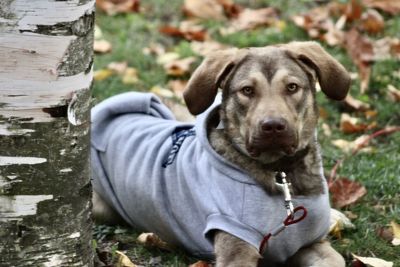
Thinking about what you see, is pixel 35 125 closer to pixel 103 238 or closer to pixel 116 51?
pixel 103 238

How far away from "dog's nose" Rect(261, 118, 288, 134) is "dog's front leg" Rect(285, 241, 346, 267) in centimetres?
77

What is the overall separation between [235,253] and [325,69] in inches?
41.2

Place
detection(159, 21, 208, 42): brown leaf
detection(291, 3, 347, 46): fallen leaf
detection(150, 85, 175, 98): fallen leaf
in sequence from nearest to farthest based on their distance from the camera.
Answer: detection(150, 85, 175, 98): fallen leaf → detection(291, 3, 347, 46): fallen leaf → detection(159, 21, 208, 42): brown leaf

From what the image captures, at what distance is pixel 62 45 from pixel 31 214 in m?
0.71

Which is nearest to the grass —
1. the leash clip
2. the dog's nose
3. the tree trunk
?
the leash clip

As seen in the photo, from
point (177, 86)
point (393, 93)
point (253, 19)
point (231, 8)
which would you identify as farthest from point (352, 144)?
point (231, 8)

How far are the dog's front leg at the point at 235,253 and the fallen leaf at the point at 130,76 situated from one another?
335 cm

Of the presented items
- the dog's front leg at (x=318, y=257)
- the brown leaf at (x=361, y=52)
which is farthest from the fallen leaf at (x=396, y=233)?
the brown leaf at (x=361, y=52)

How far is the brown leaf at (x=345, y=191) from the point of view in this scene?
5.14 m

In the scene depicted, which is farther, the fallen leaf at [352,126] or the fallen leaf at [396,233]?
the fallen leaf at [352,126]

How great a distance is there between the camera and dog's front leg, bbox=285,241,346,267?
4195 mm

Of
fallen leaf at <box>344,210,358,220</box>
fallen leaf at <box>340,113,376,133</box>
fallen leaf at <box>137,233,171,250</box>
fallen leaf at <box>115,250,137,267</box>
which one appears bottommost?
fallen leaf at <box>137,233,171,250</box>

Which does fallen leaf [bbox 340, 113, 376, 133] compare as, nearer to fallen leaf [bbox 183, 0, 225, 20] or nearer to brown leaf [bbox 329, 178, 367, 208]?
brown leaf [bbox 329, 178, 367, 208]

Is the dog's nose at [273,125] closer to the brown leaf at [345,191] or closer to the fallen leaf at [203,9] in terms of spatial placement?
the brown leaf at [345,191]
